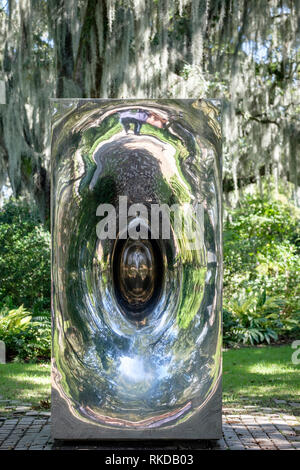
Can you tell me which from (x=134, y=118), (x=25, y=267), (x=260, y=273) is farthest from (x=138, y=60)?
(x=134, y=118)

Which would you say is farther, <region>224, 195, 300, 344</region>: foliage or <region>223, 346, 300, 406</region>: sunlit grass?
<region>224, 195, 300, 344</region>: foliage

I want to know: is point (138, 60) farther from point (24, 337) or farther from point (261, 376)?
point (261, 376)

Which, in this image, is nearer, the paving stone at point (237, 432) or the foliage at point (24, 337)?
the paving stone at point (237, 432)

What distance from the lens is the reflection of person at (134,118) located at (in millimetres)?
3406

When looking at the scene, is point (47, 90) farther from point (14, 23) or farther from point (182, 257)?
point (182, 257)

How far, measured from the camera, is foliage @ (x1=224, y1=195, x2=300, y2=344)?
26.8ft

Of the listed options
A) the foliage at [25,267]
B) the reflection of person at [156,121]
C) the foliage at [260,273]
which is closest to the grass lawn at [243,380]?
the foliage at [260,273]

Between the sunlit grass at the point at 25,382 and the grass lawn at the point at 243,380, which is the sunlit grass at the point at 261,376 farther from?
the sunlit grass at the point at 25,382

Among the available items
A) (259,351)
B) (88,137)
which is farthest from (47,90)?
(88,137)

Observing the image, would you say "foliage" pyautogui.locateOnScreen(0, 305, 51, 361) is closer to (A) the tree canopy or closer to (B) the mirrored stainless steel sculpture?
(A) the tree canopy

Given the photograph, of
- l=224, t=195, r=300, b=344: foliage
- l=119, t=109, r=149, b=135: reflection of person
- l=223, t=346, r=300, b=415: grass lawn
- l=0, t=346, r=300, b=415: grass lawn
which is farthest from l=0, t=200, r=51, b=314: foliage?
l=119, t=109, r=149, b=135: reflection of person

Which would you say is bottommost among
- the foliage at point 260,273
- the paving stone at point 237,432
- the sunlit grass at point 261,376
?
the sunlit grass at point 261,376

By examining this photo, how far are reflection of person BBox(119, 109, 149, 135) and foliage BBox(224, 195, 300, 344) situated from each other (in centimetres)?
498

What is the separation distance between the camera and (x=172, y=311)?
3475 mm
